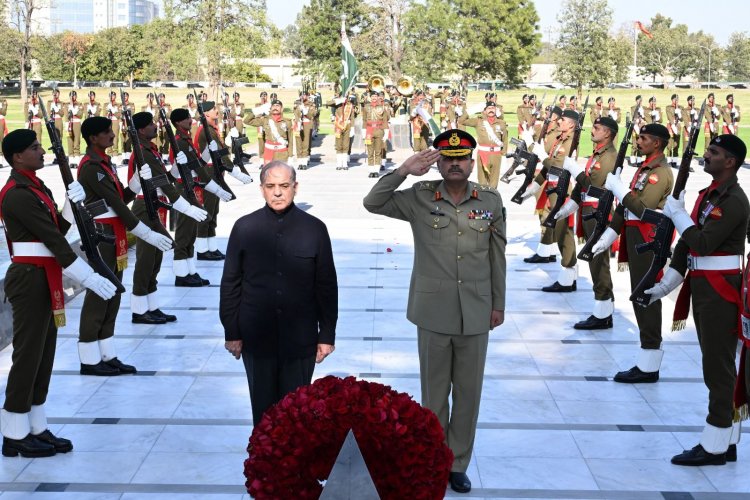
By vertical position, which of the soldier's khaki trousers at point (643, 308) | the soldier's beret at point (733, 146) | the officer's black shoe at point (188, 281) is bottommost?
the officer's black shoe at point (188, 281)

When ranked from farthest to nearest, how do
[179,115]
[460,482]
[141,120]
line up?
[179,115] → [141,120] → [460,482]

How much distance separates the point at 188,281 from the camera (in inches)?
409

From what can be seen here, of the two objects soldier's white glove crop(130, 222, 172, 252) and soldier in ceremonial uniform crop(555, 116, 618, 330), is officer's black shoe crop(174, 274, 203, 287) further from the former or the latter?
soldier in ceremonial uniform crop(555, 116, 618, 330)

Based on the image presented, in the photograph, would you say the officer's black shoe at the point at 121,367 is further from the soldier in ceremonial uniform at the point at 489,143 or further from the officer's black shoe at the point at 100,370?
the soldier in ceremonial uniform at the point at 489,143

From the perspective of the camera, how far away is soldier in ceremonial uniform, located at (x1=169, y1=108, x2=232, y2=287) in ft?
33.2

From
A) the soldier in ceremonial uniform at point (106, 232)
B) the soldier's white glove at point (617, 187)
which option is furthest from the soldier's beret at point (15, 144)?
the soldier's white glove at point (617, 187)

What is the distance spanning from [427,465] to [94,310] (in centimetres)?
481

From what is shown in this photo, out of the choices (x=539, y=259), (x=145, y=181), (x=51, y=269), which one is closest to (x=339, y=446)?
(x=51, y=269)

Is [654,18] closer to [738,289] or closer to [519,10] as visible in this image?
[519,10]

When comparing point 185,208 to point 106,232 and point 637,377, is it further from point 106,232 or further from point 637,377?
point 637,377

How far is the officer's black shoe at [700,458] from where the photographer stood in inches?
222

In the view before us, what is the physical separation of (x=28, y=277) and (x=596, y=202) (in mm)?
4977

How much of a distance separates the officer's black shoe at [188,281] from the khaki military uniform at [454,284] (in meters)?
5.54

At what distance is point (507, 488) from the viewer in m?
5.34
